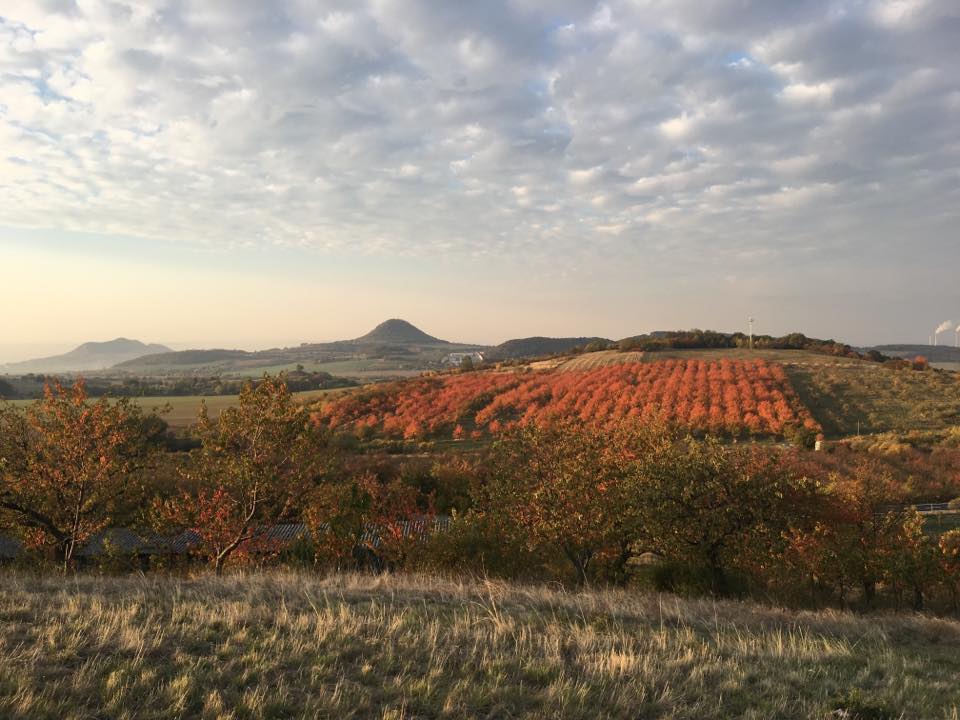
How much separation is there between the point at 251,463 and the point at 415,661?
717 inches

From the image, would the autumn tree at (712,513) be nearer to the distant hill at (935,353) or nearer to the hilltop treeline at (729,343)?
the hilltop treeline at (729,343)

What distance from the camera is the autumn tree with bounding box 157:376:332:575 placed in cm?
2648

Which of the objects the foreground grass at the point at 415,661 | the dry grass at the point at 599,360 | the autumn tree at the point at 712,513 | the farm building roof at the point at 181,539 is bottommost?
the farm building roof at the point at 181,539

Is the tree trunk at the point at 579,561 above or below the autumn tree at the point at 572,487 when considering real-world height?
below

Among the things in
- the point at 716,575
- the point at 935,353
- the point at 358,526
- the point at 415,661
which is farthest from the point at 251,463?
the point at 935,353

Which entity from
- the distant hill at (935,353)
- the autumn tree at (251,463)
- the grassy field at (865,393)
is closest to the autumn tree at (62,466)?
the autumn tree at (251,463)

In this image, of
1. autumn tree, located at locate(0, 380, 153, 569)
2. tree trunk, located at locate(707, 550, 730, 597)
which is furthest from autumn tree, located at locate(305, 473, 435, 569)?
tree trunk, located at locate(707, 550, 730, 597)

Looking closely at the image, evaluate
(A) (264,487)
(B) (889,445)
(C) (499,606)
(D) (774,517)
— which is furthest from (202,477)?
(B) (889,445)

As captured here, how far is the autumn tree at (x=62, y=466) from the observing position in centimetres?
2677

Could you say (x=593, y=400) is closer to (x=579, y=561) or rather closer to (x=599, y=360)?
(x=599, y=360)

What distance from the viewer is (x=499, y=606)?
14.6 m

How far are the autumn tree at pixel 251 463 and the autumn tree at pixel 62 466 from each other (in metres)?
3.13

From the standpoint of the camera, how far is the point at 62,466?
1068 inches

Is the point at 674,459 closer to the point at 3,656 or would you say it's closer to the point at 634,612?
the point at 634,612
